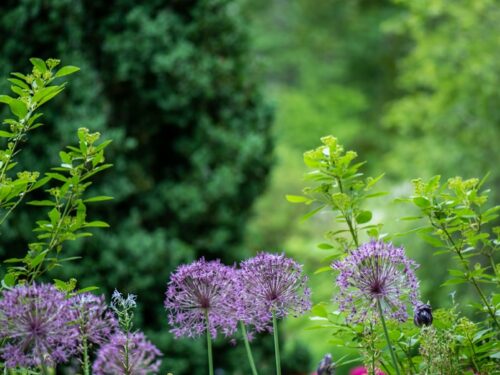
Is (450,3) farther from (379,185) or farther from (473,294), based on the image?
(473,294)

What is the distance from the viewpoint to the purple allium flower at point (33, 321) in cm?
122

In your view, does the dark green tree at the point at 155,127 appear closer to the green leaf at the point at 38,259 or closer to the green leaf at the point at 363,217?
the green leaf at the point at 38,259

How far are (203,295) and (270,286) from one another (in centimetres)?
14

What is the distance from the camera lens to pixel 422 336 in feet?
4.92

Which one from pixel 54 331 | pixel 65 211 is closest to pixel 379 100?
pixel 65 211

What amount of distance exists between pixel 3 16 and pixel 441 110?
28.4 ft

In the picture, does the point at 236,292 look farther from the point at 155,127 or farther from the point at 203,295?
the point at 155,127

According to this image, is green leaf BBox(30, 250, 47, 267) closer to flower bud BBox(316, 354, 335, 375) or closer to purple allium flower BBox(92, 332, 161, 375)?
purple allium flower BBox(92, 332, 161, 375)

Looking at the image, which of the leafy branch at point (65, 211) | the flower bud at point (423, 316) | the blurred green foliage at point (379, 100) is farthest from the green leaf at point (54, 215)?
the blurred green foliage at point (379, 100)

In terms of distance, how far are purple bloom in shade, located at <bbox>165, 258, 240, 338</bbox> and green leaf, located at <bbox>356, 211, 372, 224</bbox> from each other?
404 millimetres

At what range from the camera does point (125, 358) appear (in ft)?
4.27

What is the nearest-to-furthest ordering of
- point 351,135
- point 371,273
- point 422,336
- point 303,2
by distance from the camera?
point 371,273
point 422,336
point 351,135
point 303,2

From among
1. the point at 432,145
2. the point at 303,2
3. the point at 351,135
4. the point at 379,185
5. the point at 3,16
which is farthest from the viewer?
the point at 303,2

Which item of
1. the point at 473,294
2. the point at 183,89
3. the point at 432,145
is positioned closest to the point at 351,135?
the point at 432,145
